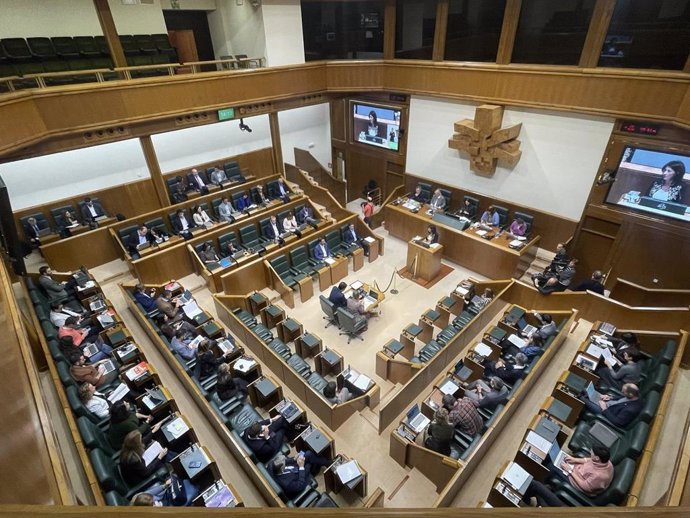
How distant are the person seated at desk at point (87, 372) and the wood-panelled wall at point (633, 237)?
8.71 m

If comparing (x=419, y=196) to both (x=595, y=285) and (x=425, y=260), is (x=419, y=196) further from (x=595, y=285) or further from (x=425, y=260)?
(x=595, y=285)

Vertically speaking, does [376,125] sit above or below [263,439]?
above

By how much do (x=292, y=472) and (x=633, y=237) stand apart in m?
7.15

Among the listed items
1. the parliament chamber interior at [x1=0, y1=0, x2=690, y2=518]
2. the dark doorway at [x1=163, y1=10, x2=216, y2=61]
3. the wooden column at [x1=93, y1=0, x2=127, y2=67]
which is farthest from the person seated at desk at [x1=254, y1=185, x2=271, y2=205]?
the dark doorway at [x1=163, y1=10, x2=216, y2=61]

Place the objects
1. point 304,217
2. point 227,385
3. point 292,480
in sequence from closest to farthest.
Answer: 1. point 292,480
2. point 227,385
3. point 304,217

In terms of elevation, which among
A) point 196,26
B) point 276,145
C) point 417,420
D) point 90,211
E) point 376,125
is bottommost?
point 417,420

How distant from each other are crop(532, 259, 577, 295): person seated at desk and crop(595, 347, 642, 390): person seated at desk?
1596mm

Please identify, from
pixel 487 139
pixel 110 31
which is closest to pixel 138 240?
pixel 110 31

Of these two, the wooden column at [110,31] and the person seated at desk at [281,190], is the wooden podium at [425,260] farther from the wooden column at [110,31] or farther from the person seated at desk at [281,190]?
the wooden column at [110,31]

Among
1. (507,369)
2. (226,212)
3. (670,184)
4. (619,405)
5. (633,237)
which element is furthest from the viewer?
(226,212)

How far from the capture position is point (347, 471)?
4.19 m

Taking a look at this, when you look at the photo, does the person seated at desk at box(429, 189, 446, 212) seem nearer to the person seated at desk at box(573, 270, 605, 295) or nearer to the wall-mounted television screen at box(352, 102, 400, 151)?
the wall-mounted television screen at box(352, 102, 400, 151)

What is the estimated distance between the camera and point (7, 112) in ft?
19.9

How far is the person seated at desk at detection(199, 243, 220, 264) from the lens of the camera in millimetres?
8023
